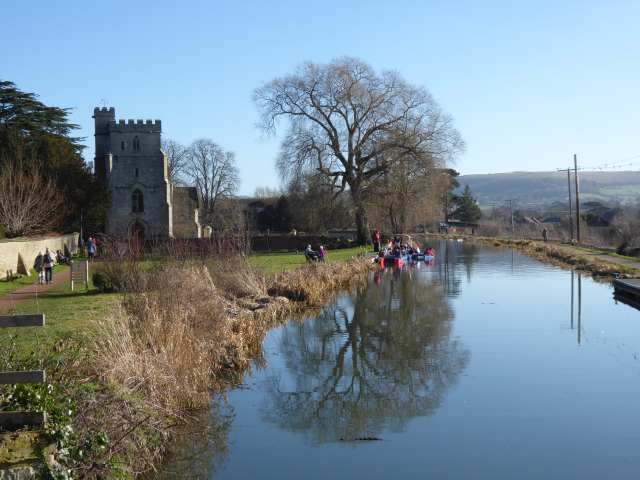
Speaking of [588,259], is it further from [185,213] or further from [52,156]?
[185,213]

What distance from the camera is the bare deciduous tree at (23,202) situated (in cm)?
3359

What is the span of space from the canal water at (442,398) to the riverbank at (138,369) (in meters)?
0.70

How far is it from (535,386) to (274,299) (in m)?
10.2

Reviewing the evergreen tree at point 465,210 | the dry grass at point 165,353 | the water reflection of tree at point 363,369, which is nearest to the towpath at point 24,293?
the dry grass at point 165,353

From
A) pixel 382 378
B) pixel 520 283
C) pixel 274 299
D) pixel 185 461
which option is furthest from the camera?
pixel 520 283

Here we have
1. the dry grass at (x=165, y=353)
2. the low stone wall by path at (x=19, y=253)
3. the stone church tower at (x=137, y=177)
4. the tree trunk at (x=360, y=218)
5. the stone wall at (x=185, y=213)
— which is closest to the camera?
the dry grass at (x=165, y=353)

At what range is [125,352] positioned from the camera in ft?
32.7

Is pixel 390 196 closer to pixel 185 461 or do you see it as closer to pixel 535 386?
pixel 535 386

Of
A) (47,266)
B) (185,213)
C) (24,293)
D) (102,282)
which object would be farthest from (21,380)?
(185,213)

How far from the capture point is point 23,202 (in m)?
35.4

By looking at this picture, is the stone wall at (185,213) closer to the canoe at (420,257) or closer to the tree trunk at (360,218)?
the tree trunk at (360,218)

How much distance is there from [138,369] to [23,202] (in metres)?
28.5

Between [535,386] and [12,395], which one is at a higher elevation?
[12,395]

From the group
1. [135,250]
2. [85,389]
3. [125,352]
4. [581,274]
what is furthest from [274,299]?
[581,274]
